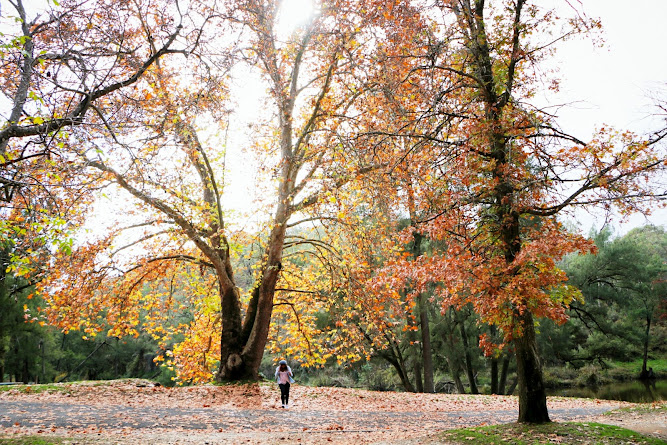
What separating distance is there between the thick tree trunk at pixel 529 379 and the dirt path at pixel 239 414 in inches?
75.9

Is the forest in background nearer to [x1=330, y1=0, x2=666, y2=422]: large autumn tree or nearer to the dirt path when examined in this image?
the dirt path

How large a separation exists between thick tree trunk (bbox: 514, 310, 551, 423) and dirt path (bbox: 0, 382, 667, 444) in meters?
1.93

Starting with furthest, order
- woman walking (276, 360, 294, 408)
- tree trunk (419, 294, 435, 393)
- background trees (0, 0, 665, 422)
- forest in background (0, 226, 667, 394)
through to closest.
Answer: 1. forest in background (0, 226, 667, 394)
2. tree trunk (419, 294, 435, 393)
3. woman walking (276, 360, 294, 408)
4. background trees (0, 0, 665, 422)

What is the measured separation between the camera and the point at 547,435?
A: 654 cm

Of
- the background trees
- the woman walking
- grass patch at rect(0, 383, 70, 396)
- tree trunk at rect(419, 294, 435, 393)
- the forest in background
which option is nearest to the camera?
the background trees

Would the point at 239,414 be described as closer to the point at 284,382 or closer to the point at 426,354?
the point at 284,382

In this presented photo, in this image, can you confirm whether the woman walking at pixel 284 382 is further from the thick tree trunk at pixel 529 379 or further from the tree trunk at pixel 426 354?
the tree trunk at pixel 426 354

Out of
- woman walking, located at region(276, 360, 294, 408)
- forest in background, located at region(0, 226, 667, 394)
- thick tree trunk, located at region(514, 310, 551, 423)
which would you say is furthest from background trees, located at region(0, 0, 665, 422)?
forest in background, located at region(0, 226, 667, 394)

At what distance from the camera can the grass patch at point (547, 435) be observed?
6250mm

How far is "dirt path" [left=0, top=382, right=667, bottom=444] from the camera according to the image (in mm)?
7371

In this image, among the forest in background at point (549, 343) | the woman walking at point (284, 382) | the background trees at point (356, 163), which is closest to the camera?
the background trees at point (356, 163)

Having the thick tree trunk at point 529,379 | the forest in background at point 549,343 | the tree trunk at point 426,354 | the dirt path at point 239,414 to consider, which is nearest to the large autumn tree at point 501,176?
the thick tree trunk at point 529,379

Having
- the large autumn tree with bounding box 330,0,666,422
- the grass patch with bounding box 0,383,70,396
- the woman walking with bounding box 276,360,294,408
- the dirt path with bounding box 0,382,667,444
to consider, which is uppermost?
the large autumn tree with bounding box 330,0,666,422

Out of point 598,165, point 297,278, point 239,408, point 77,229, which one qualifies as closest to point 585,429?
point 598,165
